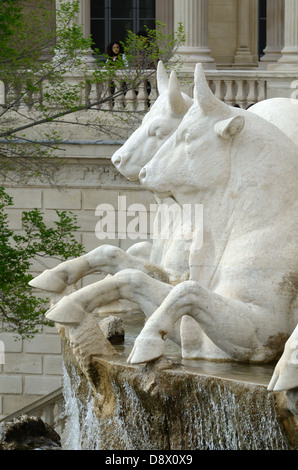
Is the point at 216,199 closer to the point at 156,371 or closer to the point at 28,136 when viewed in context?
the point at 156,371

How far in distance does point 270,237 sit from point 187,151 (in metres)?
0.78

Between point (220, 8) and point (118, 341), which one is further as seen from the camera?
point (220, 8)

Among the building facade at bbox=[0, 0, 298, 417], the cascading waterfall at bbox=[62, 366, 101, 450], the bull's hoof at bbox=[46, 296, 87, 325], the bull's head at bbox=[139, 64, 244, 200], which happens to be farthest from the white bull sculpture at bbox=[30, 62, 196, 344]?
the building facade at bbox=[0, 0, 298, 417]

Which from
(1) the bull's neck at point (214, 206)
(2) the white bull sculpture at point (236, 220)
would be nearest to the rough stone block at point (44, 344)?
(2) the white bull sculpture at point (236, 220)

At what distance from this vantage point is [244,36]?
35062 mm

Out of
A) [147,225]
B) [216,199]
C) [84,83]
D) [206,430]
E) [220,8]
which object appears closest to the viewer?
[206,430]

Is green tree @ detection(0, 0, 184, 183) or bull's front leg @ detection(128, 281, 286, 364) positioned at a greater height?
bull's front leg @ detection(128, 281, 286, 364)

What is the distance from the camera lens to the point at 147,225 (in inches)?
970

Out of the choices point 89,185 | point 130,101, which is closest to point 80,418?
point 130,101

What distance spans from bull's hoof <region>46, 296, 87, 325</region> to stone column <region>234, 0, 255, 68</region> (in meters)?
24.2

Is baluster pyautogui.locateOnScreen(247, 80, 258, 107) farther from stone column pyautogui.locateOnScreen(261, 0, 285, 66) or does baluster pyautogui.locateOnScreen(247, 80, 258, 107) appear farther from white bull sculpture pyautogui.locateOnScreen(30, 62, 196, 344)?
white bull sculpture pyautogui.locateOnScreen(30, 62, 196, 344)

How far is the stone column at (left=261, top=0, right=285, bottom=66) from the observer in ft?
116

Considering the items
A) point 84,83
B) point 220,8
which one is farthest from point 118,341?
point 220,8

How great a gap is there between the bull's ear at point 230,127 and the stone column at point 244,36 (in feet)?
78.9
